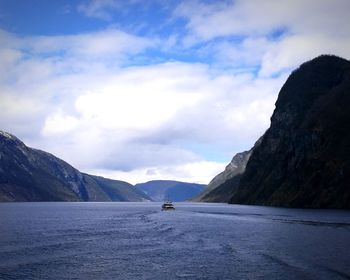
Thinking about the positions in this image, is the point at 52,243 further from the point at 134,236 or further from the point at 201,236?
the point at 201,236

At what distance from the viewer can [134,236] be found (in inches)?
4097

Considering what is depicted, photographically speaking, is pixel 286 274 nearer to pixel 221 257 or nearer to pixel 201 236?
pixel 221 257

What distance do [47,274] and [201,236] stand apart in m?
49.9

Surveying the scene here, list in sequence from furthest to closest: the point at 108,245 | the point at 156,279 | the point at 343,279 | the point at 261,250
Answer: the point at 108,245 < the point at 261,250 < the point at 156,279 < the point at 343,279

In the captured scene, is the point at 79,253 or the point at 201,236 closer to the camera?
the point at 79,253

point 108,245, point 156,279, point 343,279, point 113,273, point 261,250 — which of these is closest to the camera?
point 343,279

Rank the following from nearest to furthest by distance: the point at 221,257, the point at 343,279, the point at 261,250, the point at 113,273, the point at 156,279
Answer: the point at 343,279, the point at 156,279, the point at 113,273, the point at 221,257, the point at 261,250

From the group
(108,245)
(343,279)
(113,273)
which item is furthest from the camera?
(108,245)

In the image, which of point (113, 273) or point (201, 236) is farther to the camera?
point (201, 236)

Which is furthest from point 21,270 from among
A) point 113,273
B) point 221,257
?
point 221,257

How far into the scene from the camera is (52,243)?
88.9 m

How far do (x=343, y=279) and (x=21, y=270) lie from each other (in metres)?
41.6

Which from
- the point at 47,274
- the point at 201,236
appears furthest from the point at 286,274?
the point at 201,236

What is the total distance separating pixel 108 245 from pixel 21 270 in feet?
89.0
